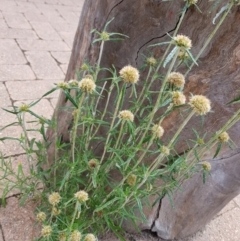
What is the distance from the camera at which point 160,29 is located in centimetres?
121

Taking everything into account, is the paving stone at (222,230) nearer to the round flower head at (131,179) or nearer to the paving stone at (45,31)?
the round flower head at (131,179)

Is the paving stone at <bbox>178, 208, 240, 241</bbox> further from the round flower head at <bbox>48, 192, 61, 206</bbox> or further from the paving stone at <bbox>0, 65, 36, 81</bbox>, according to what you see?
the paving stone at <bbox>0, 65, 36, 81</bbox>

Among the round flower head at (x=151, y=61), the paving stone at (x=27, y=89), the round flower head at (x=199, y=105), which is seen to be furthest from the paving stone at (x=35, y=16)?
the round flower head at (x=199, y=105)

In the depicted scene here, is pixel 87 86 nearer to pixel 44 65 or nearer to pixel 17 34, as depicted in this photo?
pixel 44 65

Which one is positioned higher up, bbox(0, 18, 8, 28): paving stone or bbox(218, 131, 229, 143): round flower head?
bbox(218, 131, 229, 143): round flower head

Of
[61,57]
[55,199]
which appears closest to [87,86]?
[55,199]

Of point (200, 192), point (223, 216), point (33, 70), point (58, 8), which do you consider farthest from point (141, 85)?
point (58, 8)

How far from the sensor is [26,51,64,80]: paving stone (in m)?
3.12

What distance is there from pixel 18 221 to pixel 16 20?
303cm

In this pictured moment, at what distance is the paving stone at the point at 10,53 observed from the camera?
3.13m

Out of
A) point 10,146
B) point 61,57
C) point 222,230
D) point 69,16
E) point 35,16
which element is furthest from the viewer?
point 69,16

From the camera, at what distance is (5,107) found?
247 cm

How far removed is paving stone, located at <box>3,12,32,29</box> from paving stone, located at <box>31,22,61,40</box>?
0.11 m

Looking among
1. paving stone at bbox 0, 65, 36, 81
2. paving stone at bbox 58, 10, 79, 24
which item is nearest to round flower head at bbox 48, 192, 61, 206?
paving stone at bbox 0, 65, 36, 81
